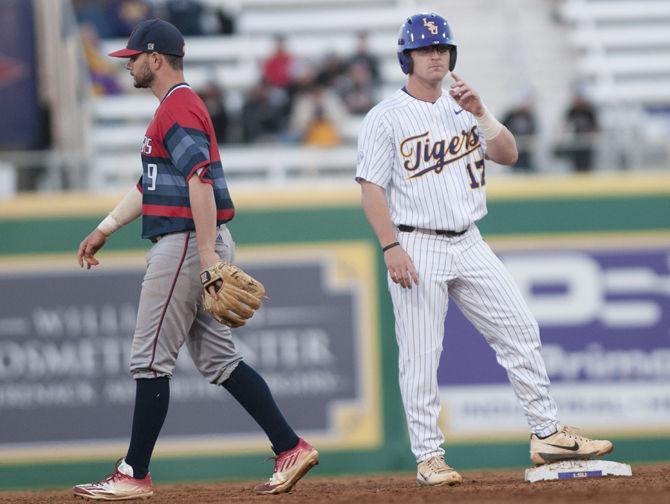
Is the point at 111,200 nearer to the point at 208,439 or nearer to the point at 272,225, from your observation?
the point at 272,225

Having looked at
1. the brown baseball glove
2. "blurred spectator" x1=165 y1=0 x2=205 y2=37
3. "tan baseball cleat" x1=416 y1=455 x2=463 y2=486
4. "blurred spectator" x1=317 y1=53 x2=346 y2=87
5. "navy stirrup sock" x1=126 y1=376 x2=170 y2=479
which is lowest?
"tan baseball cleat" x1=416 y1=455 x2=463 y2=486

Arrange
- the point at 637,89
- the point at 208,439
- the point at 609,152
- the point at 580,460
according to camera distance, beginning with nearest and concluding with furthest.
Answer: the point at 580,460
the point at 208,439
the point at 609,152
the point at 637,89

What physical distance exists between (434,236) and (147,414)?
1.55 meters

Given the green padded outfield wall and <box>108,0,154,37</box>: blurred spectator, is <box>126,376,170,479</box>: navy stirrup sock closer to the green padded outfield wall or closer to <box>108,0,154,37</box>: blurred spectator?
the green padded outfield wall

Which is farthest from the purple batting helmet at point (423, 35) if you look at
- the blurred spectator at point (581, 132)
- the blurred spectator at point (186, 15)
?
the blurred spectator at point (186, 15)

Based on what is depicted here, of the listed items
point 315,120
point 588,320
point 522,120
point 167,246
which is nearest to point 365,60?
point 315,120

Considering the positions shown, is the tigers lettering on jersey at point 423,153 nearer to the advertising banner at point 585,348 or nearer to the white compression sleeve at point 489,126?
the white compression sleeve at point 489,126

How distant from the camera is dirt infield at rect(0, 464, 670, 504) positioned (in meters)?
4.94

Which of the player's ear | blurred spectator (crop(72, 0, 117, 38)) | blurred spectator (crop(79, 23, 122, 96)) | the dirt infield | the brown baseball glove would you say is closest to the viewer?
the dirt infield

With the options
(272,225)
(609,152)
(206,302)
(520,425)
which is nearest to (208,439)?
(272,225)

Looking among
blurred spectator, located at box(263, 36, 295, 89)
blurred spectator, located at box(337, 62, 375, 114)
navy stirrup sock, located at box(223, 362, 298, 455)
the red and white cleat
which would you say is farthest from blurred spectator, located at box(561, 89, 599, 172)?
the red and white cleat

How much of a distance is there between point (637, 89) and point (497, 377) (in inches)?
245

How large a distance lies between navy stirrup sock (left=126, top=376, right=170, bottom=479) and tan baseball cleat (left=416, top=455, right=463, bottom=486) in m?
1.24

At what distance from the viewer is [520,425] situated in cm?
818
